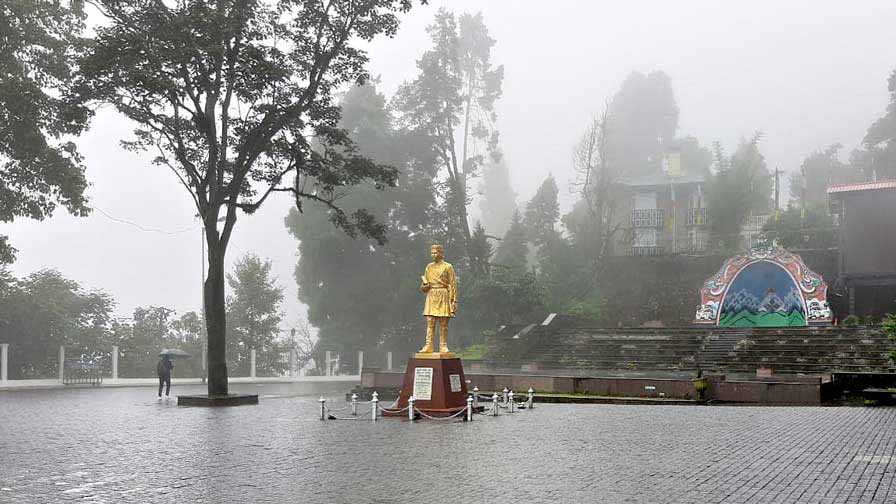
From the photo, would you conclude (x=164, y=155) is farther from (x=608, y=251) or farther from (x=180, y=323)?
(x=608, y=251)

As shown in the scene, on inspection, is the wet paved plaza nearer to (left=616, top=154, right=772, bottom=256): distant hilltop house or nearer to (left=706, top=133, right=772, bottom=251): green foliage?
(left=706, top=133, right=772, bottom=251): green foliage

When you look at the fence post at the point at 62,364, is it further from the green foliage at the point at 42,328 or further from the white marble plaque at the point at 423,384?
the white marble plaque at the point at 423,384

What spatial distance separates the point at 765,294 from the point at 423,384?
78.0 feet

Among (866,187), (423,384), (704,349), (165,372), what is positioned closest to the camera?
(423,384)

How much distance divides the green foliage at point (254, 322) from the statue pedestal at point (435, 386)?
88.7 feet

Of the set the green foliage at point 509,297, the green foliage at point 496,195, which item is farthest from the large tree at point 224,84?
the green foliage at point 496,195

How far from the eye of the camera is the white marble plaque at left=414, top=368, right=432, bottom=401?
16.0 m

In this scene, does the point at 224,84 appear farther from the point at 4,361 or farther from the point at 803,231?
the point at 803,231

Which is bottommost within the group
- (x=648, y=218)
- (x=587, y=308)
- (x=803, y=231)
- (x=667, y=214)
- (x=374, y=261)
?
(x=587, y=308)

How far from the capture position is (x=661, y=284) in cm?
4456

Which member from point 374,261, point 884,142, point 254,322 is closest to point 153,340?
point 254,322

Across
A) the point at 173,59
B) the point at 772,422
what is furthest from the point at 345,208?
the point at 772,422

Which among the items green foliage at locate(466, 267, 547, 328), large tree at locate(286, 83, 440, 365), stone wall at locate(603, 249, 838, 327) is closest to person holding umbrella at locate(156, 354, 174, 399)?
green foliage at locate(466, 267, 547, 328)

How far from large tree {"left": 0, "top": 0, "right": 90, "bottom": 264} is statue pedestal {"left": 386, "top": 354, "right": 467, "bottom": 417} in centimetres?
1541
